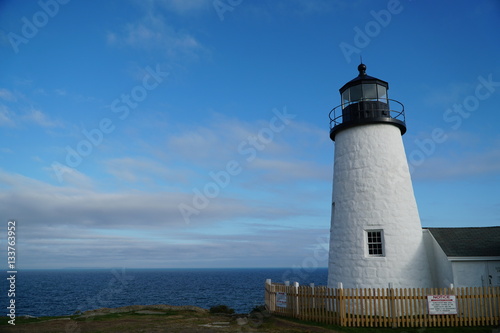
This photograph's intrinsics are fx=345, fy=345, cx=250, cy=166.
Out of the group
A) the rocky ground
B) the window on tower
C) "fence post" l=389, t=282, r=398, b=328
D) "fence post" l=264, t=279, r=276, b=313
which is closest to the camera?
the rocky ground

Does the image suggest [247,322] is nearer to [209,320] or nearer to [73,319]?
[209,320]

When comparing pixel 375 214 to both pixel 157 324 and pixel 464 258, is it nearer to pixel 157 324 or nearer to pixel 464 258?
pixel 464 258

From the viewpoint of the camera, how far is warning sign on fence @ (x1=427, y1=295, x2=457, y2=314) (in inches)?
534

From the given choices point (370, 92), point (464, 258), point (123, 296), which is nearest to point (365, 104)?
point (370, 92)

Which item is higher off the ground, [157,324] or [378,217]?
[378,217]

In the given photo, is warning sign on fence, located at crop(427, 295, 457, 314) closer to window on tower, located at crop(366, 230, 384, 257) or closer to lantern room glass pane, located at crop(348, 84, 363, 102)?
window on tower, located at crop(366, 230, 384, 257)

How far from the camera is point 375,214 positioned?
16172 millimetres

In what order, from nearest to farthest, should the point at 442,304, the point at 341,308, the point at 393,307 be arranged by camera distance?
the point at 442,304
the point at 393,307
the point at 341,308

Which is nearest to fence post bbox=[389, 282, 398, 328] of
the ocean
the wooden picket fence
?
the wooden picket fence

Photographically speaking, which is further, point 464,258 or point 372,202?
point 372,202

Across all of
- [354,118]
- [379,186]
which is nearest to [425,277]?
[379,186]

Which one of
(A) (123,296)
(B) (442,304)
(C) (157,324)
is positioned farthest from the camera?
(A) (123,296)

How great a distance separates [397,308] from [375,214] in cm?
419

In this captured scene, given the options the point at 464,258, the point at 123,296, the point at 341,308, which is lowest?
the point at 123,296
